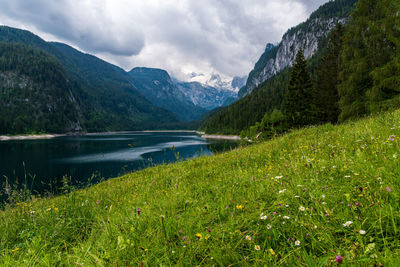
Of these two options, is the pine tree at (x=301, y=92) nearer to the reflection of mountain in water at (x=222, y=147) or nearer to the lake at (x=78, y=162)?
the reflection of mountain in water at (x=222, y=147)

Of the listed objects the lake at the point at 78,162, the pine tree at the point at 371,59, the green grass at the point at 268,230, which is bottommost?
the lake at the point at 78,162

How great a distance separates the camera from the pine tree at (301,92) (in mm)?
38281

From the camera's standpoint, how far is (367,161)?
322 centimetres

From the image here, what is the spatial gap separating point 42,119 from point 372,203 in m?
254

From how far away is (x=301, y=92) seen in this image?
3881 centimetres

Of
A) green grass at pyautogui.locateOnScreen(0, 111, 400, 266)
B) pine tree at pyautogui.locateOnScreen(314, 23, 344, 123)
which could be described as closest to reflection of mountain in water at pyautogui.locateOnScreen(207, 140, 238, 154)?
green grass at pyautogui.locateOnScreen(0, 111, 400, 266)

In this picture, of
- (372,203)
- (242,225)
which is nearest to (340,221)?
(372,203)

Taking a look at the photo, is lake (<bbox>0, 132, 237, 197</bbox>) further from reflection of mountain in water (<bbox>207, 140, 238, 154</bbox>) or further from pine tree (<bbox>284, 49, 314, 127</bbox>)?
pine tree (<bbox>284, 49, 314, 127</bbox>)

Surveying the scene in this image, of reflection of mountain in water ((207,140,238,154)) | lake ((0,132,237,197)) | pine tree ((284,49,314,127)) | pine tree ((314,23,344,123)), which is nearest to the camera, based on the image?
reflection of mountain in water ((207,140,238,154))

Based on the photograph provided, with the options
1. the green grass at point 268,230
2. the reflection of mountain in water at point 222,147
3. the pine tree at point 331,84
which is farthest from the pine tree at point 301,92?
the green grass at point 268,230

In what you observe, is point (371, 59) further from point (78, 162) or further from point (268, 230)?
point (78, 162)

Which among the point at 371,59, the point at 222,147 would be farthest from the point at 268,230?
the point at 222,147

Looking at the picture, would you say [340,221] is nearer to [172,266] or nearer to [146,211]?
[172,266]

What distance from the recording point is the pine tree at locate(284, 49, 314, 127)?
1507 inches
